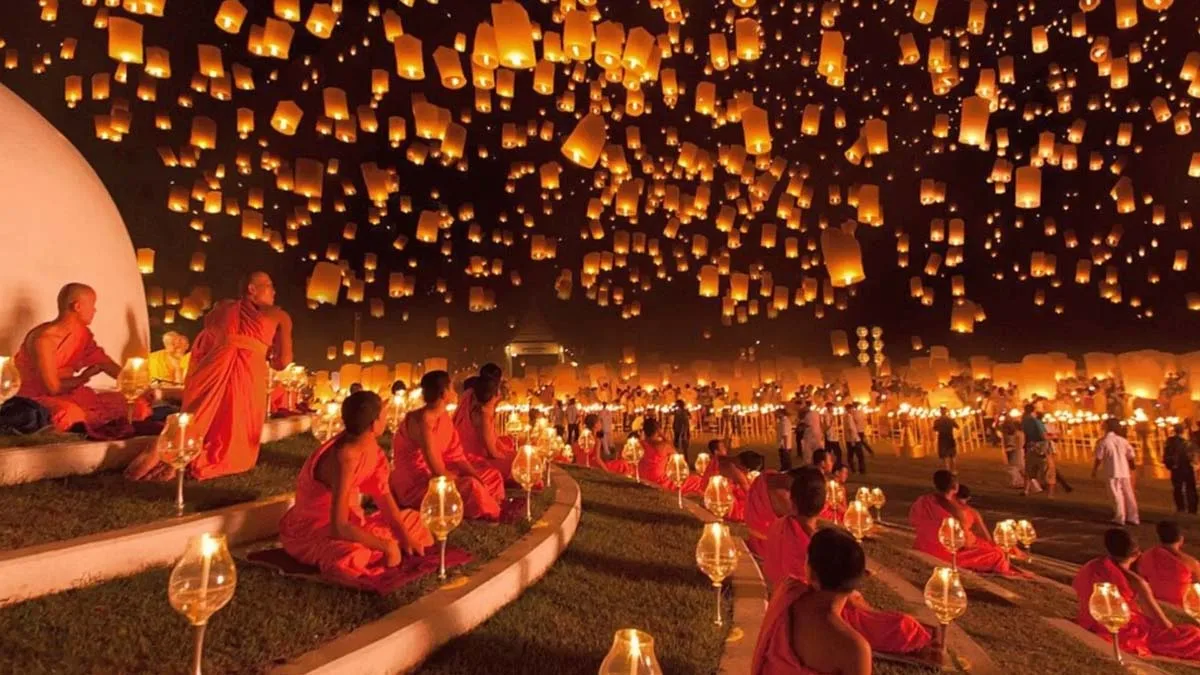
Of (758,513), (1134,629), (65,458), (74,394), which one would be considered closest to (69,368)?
(74,394)

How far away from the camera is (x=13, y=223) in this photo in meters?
7.64

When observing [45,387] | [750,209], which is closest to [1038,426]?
[750,209]

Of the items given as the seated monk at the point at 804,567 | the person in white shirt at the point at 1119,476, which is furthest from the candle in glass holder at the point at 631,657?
the person in white shirt at the point at 1119,476

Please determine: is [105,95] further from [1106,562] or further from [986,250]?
[986,250]

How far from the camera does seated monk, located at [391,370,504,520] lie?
6.18 m

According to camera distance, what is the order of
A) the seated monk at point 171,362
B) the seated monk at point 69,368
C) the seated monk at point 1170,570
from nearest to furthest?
the seated monk at point 69,368
the seated monk at point 1170,570
the seated monk at point 171,362

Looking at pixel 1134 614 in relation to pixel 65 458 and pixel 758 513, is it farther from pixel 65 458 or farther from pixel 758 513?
pixel 65 458

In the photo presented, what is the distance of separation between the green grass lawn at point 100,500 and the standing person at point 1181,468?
557 inches

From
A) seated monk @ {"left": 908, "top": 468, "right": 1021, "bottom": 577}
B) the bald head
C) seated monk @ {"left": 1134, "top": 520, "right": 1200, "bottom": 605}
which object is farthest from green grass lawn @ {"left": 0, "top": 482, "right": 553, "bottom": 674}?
seated monk @ {"left": 1134, "top": 520, "right": 1200, "bottom": 605}

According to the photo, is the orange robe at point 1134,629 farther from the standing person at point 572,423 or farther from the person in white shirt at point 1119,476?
the standing person at point 572,423

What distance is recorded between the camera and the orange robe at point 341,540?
4387 mm

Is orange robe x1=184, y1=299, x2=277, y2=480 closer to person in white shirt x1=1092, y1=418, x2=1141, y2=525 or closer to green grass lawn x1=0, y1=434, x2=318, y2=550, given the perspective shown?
green grass lawn x1=0, y1=434, x2=318, y2=550

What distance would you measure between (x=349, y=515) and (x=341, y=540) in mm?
260

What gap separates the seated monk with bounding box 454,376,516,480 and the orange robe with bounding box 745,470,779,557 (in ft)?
8.08
